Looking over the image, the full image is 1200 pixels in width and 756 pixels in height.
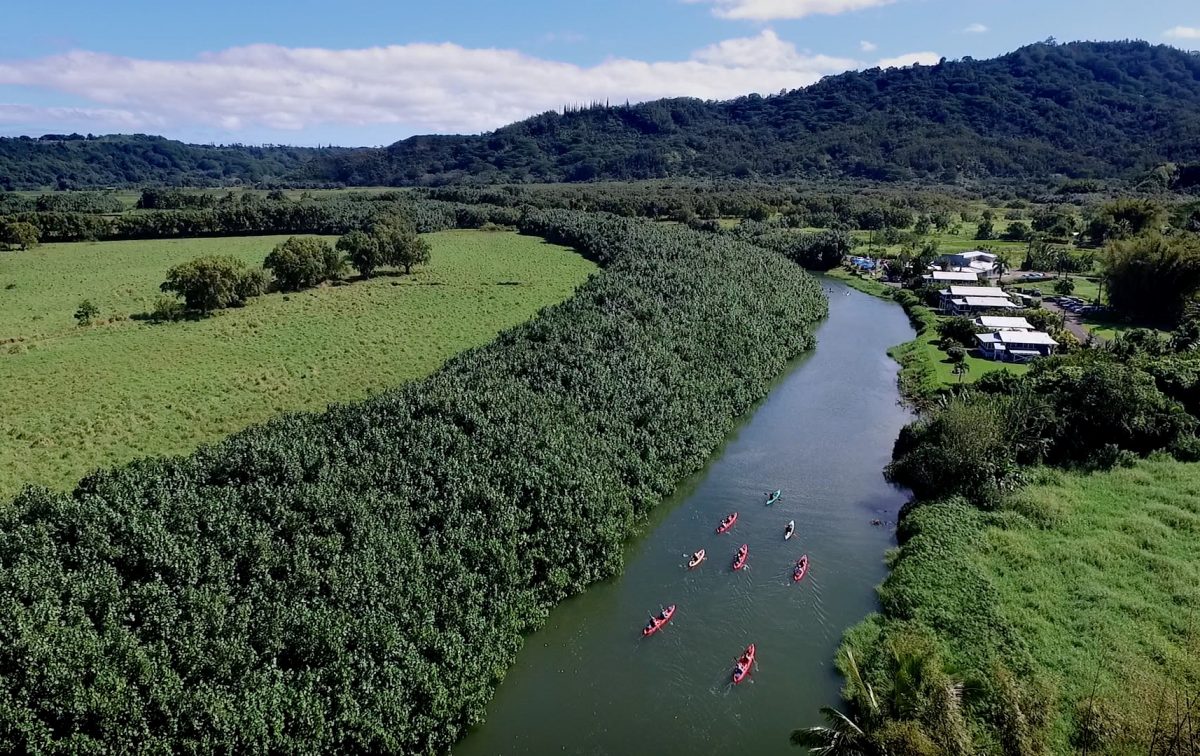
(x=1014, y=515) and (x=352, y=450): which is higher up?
(x=352, y=450)

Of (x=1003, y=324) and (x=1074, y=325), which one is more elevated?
(x=1003, y=324)

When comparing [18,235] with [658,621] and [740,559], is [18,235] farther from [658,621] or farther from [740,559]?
[740,559]

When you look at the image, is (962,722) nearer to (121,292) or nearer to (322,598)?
(322,598)

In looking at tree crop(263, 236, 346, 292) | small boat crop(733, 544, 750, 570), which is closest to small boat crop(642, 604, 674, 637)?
small boat crop(733, 544, 750, 570)

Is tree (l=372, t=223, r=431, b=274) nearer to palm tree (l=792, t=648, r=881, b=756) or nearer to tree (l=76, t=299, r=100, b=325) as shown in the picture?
tree (l=76, t=299, r=100, b=325)

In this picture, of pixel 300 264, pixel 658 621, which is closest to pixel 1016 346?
pixel 658 621

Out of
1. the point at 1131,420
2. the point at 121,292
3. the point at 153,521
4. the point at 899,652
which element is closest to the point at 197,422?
the point at 153,521
